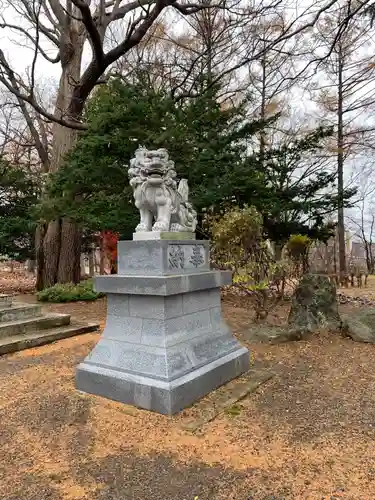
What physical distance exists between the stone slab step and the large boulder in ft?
11.2

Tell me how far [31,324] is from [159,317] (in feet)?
10.9

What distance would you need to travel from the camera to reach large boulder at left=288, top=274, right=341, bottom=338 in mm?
5531

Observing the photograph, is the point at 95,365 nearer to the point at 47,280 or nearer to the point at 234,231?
the point at 234,231

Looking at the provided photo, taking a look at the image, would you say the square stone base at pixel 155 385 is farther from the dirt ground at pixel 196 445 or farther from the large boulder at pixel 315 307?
the large boulder at pixel 315 307

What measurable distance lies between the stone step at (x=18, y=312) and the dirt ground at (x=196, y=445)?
1751 mm

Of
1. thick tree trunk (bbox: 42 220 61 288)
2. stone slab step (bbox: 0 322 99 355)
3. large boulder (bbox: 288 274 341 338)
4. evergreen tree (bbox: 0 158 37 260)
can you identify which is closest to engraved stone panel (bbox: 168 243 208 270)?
large boulder (bbox: 288 274 341 338)

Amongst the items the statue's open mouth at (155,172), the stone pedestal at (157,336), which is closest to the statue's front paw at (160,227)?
the stone pedestal at (157,336)

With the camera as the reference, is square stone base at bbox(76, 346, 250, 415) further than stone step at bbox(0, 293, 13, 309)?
No

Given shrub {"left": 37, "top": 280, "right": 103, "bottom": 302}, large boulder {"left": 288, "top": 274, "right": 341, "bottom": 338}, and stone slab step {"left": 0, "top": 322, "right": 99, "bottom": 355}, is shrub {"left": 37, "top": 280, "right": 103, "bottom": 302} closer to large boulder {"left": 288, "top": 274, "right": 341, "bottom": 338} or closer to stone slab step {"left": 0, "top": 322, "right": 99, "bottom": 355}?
stone slab step {"left": 0, "top": 322, "right": 99, "bottom": 355}

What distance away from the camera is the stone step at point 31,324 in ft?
17.7

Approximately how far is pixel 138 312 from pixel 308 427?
5.57ft

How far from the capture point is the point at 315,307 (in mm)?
5621

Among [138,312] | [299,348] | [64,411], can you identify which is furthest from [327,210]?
[64,411]

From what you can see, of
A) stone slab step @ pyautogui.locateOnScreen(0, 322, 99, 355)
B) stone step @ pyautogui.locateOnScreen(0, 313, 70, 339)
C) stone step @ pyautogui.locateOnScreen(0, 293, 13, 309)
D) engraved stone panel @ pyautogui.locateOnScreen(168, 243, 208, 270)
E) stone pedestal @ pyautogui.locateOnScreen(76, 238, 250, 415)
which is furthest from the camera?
stone step @ pyautogui.locateOnScreen(0, 293, 13, 309)
